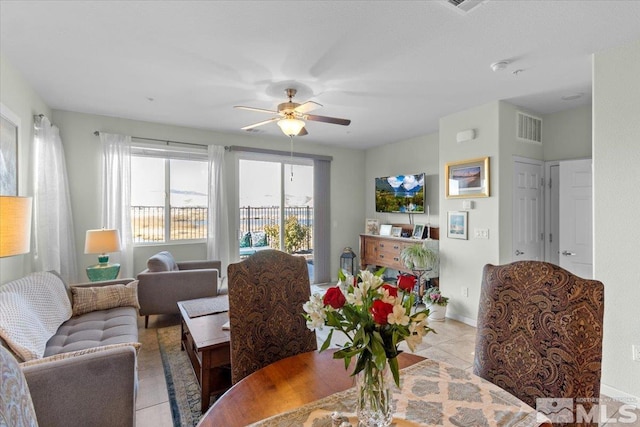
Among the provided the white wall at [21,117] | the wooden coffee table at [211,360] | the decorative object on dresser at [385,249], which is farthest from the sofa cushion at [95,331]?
the decorative object on dresser at [385,249]

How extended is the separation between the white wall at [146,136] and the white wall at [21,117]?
604 mm

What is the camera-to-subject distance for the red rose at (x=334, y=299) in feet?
3.10

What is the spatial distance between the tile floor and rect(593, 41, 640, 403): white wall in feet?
1.23

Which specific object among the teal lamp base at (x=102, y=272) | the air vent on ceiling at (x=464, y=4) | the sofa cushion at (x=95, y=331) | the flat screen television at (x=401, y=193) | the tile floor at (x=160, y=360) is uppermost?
the air vent on ceiling at (x=464, y=4)

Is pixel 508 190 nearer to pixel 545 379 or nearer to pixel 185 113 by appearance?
pixel 545 379

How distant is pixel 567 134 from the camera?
372 cm

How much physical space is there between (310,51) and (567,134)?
326 centimetres

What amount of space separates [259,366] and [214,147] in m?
3.93

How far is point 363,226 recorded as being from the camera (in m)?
6.46

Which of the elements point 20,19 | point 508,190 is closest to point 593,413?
point 508,190

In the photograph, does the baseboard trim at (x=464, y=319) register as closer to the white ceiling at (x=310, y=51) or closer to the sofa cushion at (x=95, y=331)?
the white ceiling at (x=310, y=51)

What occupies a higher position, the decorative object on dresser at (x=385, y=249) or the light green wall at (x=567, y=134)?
the light green wall at (x=567, y=134)

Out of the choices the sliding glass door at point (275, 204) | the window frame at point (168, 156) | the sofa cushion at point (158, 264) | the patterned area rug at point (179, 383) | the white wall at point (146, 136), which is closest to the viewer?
the patterned area rug at point (179, 383)

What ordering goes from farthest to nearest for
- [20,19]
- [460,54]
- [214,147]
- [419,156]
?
[419,156], [214,147], [460,54], [20,19]
